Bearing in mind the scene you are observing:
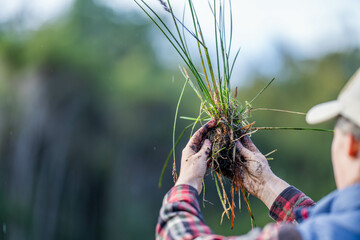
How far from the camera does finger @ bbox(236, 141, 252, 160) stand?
1.18 metres

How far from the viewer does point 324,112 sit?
68 cm

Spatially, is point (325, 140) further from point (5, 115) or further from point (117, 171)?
point (5, 115)

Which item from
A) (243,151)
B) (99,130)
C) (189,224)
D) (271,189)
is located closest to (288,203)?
(271,189)

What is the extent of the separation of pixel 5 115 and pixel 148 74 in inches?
140

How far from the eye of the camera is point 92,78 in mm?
10242

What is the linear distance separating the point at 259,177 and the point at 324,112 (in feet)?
1.59

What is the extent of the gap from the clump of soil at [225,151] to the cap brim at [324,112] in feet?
1.64

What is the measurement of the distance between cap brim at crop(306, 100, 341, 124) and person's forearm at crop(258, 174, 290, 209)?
400 mm

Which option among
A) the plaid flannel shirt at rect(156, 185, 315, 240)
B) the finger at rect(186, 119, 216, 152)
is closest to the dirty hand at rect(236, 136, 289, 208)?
the finger at rect(186, 119, 216, 152)

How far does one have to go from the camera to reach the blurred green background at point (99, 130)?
29.7 ft

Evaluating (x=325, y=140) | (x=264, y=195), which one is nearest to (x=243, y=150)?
(x=264, y=195)

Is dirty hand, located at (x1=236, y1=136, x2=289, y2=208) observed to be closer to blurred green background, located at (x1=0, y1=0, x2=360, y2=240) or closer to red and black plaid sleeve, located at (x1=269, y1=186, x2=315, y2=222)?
red and black plaid sleeve, located at (x1=269, y1=186, x2=315, y2=222)

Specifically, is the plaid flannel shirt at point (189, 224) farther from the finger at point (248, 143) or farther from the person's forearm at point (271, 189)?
the finger at point (248, 143)

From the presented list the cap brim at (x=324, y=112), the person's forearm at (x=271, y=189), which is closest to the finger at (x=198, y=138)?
the person's forearm at (x=271, y=189)
